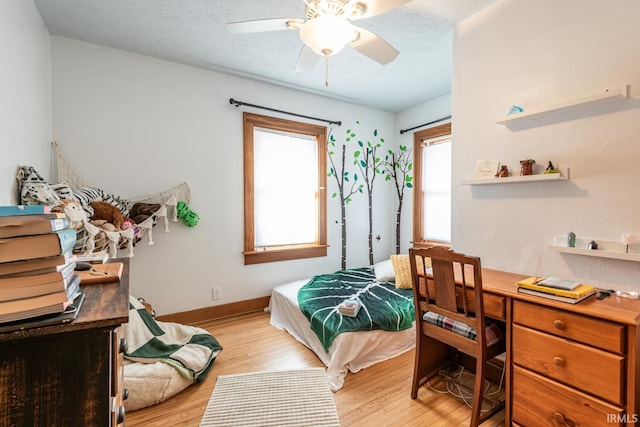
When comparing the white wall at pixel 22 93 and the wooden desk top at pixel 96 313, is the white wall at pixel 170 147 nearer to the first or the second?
the white wall at pixel 22 93

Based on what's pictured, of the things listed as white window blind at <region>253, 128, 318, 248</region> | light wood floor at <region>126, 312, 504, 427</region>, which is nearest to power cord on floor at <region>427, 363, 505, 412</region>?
light wood floor at <region>126, 312, 504, 427</region>

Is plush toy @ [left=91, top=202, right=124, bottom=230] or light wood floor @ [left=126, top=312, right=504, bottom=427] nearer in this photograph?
light wood floor @ [left=126, top=312, right=504, bottom=427]

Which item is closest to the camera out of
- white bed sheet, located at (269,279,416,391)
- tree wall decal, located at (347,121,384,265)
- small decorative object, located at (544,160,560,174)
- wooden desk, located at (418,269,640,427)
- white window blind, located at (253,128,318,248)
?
wooden desk, located at (418,269,640,427)

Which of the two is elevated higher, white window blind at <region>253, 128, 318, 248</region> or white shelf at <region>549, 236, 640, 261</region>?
white window blind at <region>253, 128, 318, 248</region>

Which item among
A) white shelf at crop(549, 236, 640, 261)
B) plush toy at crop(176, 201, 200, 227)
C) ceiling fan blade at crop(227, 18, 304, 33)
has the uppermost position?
ceiling fan blade at crop(227, 18, 304, 33)

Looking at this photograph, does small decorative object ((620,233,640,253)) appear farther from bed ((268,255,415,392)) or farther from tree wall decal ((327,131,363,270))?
tree wall decal ((327,131,363,270))

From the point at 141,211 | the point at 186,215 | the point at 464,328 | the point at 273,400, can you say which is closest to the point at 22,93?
the point at 141,211

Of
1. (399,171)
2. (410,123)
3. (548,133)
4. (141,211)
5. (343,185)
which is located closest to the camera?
(548,133)

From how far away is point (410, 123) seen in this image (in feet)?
13.2

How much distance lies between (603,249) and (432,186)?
2.28 m

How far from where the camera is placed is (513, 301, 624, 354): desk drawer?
1128mm

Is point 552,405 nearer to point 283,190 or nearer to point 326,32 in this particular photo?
point 326,32

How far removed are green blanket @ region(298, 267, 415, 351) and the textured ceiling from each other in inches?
86.4

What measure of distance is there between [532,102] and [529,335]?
1406 millimetres
